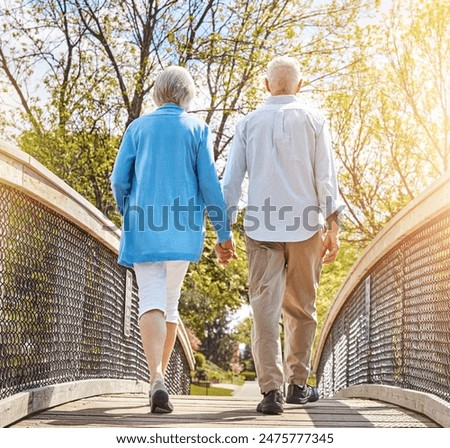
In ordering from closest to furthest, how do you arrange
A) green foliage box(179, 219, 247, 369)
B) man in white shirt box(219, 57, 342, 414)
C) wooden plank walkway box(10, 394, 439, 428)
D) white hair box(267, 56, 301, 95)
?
wooden plank walkway box(10, 394, 439, 428) < man in white shirt box(219, 57, 342, 414) < white hair box(267, 56, 301, 95) < green foliage box(179, 219, 247, 369)

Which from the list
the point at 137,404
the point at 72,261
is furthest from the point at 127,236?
the point at 137,404

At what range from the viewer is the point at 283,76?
415 centimetres

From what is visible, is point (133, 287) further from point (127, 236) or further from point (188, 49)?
point (188, 49)

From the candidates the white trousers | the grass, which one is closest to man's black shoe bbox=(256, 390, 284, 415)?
the white trousers

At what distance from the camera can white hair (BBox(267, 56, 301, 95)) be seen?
13.6 feet

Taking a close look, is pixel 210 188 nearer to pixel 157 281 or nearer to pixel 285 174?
pixel 285 174

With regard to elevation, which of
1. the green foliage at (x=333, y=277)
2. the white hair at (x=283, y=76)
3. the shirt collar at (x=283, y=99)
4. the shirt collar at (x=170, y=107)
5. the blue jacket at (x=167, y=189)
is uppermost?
the green foliage at (x=333, y=277)

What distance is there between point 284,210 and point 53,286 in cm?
120

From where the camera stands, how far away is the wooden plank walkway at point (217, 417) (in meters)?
3.24

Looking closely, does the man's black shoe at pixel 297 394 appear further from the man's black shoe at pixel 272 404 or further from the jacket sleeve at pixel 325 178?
the jacket sleeve at pixel 325 178

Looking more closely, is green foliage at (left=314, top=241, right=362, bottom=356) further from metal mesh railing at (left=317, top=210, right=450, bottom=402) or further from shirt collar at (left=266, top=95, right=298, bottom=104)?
shirt collar at (left=266, top=95, right=298, bottom=104)

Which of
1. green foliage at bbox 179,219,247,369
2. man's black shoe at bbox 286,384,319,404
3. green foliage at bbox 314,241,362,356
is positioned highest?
green foliage at bbox 314,241,362,356

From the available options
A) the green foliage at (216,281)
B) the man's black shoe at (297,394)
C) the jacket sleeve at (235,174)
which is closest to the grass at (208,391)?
the green foliage at (216,281)

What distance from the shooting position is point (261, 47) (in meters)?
13.2
